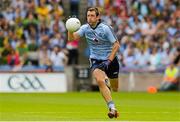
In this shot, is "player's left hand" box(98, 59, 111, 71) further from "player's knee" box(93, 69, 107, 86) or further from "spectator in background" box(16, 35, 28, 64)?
"spectator in background" box(16, 35, 28, 64)

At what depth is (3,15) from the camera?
31828 millimetres

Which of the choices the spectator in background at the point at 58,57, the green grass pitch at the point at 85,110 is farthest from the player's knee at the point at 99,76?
the spectator in background at the point at 58,57

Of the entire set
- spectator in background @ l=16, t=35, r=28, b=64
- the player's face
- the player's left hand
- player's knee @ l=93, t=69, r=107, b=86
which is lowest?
spectator in background @ l=16, t=35, r=28, b=64

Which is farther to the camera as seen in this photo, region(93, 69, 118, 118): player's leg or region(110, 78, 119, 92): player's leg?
region(110, 78, 119, 92): player's leg

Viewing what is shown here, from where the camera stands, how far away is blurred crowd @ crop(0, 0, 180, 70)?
30.1m

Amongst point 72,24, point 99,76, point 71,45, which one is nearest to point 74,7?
point 71,45

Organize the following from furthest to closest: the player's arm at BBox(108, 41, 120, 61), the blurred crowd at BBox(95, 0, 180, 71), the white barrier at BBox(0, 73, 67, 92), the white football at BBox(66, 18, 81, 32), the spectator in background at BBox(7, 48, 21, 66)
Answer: the blurred crowd at BBox(95, 0, 180, 71), the spectator in background at BBox(7, 48, 21, 66), the white barrier at BBox(0, 73, 67, 92), the white football at BBox(66, 18, 81, 32), the player's arm at BBox(108, 41, 120, 61)

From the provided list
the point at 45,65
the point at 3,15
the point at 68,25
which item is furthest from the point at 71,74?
the point at 68,25

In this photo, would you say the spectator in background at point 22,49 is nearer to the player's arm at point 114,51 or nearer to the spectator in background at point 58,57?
the spectator in background at point 58,57

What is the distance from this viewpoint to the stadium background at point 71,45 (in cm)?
2866

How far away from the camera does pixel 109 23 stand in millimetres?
32219

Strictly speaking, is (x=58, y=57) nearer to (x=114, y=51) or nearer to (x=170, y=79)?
(x=170, y=79)

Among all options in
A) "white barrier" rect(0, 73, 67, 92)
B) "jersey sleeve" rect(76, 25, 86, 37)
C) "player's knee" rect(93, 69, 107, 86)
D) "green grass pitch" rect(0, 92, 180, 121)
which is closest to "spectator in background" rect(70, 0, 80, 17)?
"white barrier" rect(0, 73, 67, 92)

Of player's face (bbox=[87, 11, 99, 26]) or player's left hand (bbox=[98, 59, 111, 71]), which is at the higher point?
player's face (bbox=[87, 11, 99, 26])
